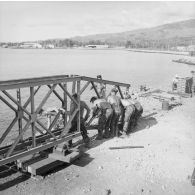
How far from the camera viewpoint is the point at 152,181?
7.76 m

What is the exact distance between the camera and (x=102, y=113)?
34.7ft

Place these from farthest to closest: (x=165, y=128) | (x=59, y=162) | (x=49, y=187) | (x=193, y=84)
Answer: (x=193, y=84) → (x=165, y=128) → (x=59, y=162) → (x=49, y=187)

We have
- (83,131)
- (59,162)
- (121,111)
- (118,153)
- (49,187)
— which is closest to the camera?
(49,187)

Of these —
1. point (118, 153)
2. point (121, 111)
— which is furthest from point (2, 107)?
point (118, 153)

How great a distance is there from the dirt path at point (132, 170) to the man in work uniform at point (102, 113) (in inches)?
16.7

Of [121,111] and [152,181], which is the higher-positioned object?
[121,111]

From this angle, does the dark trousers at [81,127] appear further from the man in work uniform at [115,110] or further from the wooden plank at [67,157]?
the wooden plank at [67,157]

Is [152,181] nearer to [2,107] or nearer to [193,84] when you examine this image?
[2,107]

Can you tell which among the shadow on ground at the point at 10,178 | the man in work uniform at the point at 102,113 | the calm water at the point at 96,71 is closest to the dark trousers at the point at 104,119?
the man in work uniform at the point at 102,113

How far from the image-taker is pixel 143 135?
11.4 metres

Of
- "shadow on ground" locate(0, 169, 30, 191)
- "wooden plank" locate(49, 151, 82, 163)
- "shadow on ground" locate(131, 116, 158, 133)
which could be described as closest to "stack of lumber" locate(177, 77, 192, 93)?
"shadow on ground" locate(131, 116, 158, 133)

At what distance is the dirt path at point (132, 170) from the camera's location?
733 centimetres

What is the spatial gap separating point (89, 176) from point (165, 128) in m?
5.34

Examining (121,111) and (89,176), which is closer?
(89,176)
